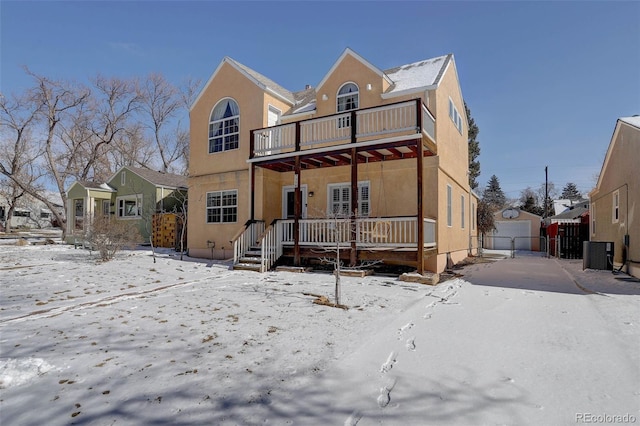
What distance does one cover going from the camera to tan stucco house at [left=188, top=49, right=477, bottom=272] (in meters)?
10.4

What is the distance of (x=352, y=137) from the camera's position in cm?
1053

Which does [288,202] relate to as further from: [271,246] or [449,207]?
[449,207]

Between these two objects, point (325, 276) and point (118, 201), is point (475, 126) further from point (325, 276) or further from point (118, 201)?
point (118, 201)

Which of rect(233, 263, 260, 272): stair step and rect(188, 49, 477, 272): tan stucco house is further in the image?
rect(233, 263, 260, 272): stair step

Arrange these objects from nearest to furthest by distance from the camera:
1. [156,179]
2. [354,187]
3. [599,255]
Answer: [354,187]
[599,255]
[156,179]

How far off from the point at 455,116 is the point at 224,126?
9.78 metres

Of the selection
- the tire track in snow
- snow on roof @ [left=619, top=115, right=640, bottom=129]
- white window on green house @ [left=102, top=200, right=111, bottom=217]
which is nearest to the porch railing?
the tire track in snow

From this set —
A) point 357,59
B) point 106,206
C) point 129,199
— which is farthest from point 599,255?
point 106,206

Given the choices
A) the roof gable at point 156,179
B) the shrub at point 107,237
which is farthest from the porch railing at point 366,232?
the roof gable at point 156,179

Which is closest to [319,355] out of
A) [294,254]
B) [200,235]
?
[294,254]

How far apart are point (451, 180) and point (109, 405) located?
42.0ft

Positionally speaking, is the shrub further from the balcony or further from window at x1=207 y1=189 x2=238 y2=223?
the balcony

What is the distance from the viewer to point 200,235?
1493cm

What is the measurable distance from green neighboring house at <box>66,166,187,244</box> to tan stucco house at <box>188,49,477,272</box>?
20.2ft
